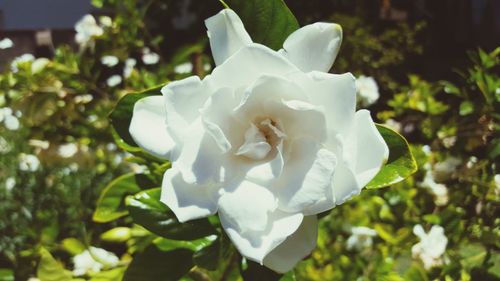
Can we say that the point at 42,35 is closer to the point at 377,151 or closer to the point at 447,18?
the point at 447,18

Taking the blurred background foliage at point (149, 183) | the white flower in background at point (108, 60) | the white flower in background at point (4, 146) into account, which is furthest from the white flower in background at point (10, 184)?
the white flower in background at point (108, 60)

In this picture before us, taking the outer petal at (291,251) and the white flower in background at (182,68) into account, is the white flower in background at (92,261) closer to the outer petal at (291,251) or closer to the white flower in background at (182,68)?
the outer petal at (291,251)

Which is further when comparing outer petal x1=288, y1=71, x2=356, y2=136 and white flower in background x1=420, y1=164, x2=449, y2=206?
white flower in background x1=420, y1=164, x2=449, y2=206

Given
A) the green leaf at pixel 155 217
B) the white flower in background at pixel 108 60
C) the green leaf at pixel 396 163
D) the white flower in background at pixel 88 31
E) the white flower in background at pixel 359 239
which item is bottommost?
the white flower in background at pixel 359 239

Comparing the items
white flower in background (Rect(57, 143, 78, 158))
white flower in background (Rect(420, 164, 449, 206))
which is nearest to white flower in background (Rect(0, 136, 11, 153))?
white flower in background (Rect(57, 143, 78, 158))

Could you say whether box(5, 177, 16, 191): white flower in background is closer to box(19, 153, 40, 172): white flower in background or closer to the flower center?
box(19, 153, 40, 172): white flower in background

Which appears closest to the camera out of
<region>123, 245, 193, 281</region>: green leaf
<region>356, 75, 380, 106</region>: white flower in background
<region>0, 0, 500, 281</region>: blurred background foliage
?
<region>123, 245, 193, 281</region>: green leaf
